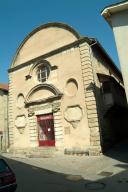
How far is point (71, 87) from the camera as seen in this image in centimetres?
1723

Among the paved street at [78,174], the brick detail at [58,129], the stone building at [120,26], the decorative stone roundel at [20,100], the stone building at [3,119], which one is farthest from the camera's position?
the stone building at [3,119]

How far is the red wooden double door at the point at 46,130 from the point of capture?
716 inches

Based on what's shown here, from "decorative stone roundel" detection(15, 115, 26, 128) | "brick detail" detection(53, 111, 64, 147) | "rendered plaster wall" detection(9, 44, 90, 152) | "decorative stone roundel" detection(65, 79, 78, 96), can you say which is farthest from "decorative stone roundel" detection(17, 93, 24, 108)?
"decorative stone roundel" detection(65, 79, 78, 96)

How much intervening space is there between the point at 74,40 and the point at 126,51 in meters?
6.47

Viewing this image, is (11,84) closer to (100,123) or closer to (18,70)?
(18,70)

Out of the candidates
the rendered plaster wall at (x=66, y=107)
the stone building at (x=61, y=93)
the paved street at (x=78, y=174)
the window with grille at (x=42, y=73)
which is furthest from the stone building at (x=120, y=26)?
the window with grille at (x=42, y=73)

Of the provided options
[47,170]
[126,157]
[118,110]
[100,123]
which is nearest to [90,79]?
[100,123]

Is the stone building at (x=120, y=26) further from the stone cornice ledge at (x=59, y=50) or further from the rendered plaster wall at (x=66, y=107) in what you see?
the rendered plaster wall at (x=66, y=107)

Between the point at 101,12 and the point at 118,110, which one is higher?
the point at 101,12

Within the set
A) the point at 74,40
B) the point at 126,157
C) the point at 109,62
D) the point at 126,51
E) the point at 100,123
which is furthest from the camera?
the point at 109,62

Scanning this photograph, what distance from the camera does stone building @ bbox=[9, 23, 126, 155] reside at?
1611 centimetres

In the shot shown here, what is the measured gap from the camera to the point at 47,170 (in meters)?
11.9

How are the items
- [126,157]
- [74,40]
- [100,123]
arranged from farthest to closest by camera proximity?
[74,40] → [100,123] → [126,157]

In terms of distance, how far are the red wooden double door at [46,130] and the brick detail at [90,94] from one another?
3584 mm
